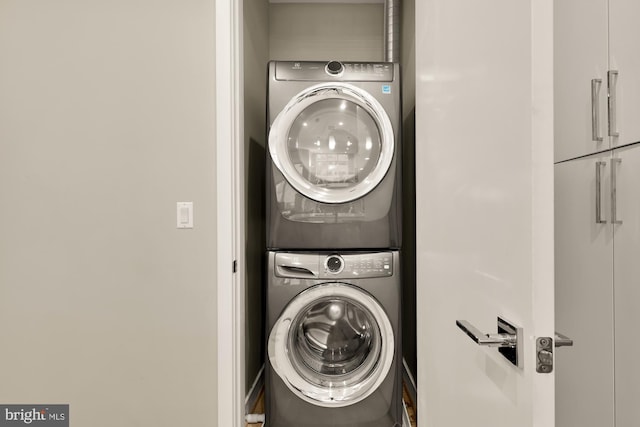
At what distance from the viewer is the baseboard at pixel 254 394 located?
2.05 m

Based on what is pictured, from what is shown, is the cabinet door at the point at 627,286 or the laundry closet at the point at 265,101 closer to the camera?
the cabinet door at the point at 627,286

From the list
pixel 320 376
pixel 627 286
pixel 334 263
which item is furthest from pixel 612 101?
pixel 320 376

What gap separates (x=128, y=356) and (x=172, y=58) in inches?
47.2

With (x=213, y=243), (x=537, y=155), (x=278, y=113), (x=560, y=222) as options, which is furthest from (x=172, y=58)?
(x=560, y=222)

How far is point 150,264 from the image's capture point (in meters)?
1.58

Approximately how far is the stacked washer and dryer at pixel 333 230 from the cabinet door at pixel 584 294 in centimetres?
69

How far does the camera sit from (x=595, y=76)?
1.16 meters

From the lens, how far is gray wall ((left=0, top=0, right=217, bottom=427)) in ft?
5.12

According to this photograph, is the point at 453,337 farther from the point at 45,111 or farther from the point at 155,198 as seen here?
the point at 45,111

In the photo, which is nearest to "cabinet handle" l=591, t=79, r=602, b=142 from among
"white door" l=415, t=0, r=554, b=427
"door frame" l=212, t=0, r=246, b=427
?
"white door" l=415, t=0, r=554, b=427

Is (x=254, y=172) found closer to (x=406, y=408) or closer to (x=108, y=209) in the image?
(x=108, y=209)

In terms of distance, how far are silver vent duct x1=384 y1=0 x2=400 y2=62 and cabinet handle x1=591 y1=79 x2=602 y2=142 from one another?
1.42 metres

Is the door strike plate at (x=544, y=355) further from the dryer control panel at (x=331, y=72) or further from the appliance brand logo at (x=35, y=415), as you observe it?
the appliance brand logo at (x=35, y=415)

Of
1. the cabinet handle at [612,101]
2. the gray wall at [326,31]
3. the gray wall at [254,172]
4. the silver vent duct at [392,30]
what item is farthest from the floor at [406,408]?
the gray wall at [326,31]
